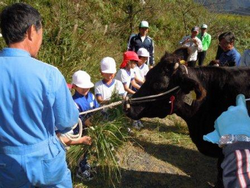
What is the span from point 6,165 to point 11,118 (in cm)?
32

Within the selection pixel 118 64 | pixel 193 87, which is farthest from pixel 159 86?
A: pixel 118 64

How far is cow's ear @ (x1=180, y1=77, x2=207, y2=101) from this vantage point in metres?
3.07

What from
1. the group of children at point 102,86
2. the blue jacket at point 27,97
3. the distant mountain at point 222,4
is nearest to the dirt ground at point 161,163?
the group of children at point 102,86

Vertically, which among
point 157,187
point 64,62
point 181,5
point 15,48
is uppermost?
Result: point 181,5

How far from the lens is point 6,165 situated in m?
1.72

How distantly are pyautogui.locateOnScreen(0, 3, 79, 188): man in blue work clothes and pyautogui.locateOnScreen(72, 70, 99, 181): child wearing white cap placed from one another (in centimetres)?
137

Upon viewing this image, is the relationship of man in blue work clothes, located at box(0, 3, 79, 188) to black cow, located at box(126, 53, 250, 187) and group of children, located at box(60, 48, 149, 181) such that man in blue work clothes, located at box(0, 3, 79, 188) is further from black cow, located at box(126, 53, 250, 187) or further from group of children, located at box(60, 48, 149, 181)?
black cow, located at box(126, 53, 250, 187)

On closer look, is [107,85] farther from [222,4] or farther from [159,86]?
[222,4]

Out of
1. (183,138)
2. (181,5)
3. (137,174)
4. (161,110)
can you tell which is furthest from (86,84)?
(181,5)

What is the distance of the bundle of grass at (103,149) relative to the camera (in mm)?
3281

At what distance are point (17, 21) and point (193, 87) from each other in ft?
7.19

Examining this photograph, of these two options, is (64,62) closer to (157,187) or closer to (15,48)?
(157,187)

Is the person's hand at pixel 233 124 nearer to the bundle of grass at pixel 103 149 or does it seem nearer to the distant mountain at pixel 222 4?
the bundle of grass at pixel 103 149

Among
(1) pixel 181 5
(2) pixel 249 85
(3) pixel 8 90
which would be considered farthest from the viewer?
(1) pixel 181 5
